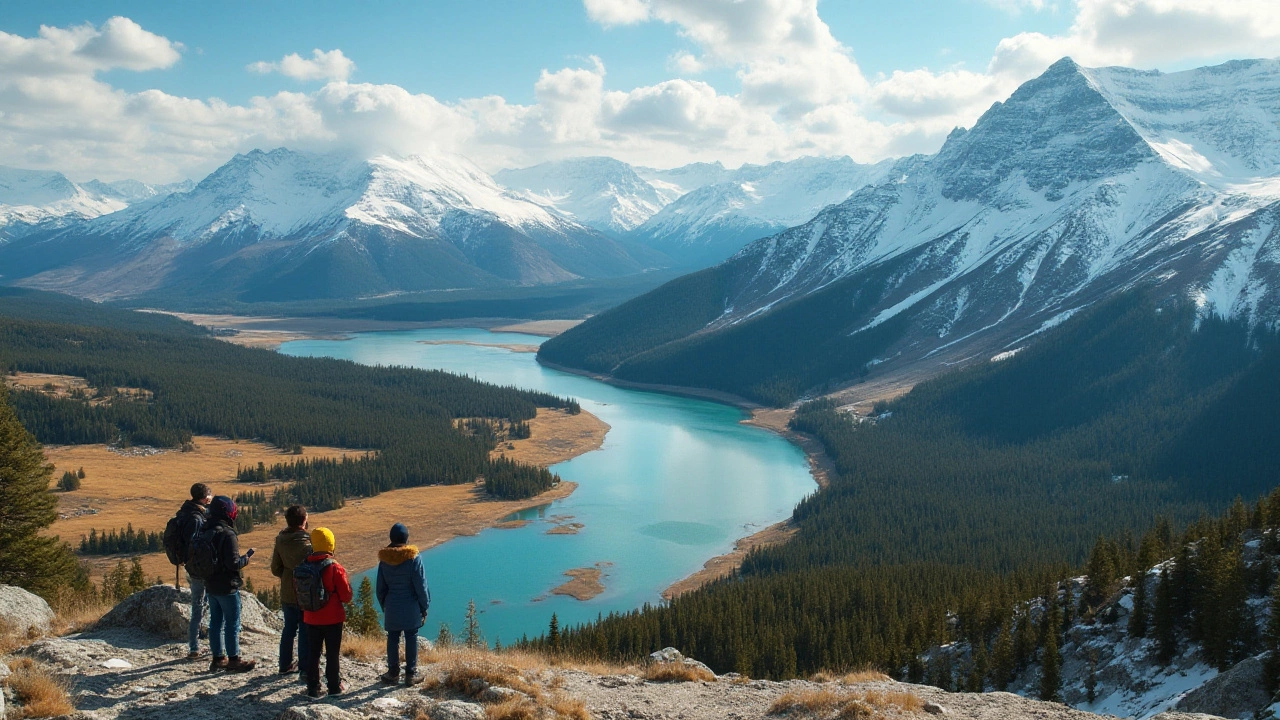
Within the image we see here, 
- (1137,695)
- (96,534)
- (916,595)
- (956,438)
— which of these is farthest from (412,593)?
(956,438)

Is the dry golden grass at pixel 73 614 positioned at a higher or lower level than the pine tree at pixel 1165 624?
higher

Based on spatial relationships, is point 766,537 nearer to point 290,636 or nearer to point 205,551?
point 290,636

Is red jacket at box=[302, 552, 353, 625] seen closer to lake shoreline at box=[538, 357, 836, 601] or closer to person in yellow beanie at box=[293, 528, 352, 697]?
person in yellow beanie at box=[293, 528, 352, 697]

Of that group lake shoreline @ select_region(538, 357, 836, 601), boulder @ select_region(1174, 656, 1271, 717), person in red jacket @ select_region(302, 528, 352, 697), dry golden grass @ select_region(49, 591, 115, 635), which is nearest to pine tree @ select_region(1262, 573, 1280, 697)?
boulder @ select_region(1174, 656, 1271, 717)

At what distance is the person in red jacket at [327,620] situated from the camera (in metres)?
17.1

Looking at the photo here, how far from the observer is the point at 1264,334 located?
157 meters

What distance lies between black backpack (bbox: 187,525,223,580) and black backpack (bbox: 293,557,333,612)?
234 cm

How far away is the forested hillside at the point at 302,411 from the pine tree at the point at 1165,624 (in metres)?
88.6

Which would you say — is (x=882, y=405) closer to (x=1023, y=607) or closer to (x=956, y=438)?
(x=956, y=438)

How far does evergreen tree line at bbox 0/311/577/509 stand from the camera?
12294cm

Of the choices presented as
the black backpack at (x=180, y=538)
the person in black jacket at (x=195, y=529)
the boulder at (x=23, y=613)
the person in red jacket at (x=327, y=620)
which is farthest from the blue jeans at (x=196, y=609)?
the boulder at (x=23, y=613)

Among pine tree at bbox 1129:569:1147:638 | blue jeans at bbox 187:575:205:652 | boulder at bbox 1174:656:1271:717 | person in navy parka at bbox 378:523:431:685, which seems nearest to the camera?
person in navy parka at bbox 378:523:431:685

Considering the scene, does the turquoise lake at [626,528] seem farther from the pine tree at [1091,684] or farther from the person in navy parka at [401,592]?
the person in navy parka at [401,592]

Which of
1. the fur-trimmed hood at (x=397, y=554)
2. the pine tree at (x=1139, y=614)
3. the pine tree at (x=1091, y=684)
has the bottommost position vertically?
the pine tree at (x=1091, y=684)
